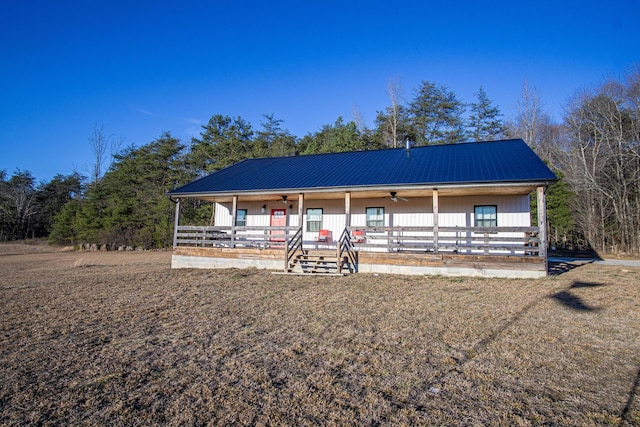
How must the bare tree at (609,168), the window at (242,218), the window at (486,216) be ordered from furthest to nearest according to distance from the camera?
the bare tree at (609,168) < the window at (242,218) < the window at (486,216)

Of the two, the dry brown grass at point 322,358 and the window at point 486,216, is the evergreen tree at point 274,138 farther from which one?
the dry brown grass at point 322,358

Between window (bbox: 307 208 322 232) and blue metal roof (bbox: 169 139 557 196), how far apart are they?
6.01 ft

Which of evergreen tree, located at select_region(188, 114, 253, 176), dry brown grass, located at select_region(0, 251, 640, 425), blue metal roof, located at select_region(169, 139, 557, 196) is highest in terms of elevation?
evergreen tree, located at select_region(188, 114, 253, 176)

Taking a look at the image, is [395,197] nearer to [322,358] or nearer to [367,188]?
[367,188]

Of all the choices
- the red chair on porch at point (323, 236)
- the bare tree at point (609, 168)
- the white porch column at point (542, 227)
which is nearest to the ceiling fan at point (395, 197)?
the red chair on porch at point (323, 236)

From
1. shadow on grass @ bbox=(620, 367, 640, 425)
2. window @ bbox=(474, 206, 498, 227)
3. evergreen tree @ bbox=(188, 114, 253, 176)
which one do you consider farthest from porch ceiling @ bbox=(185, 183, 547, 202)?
evergreen tree @ bbox=(188, 114, 253, 176)

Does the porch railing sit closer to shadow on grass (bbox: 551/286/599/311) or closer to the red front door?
the red front door

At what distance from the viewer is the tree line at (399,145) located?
833 inches

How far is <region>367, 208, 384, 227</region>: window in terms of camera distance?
15.2 m

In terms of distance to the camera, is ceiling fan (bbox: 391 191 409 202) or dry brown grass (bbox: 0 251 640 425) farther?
ceiling fan (bbox: 391 191 409 202)

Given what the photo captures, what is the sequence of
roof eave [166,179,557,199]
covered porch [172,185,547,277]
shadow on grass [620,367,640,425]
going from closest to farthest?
1. shadow on grass [620,367,640,425]
2. covered porch [172,185,547,277]
3. roof eave [166,179,557,199]

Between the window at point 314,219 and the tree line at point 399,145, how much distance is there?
44.7ft

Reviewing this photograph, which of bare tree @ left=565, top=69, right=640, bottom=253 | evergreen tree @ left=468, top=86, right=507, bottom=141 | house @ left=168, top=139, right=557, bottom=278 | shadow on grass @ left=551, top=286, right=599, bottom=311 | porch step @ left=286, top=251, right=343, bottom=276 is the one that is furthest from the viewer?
evergreen tree @ left=468, top=86, right=507, bottom=141

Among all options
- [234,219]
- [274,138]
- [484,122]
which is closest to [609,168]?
[484,122]
